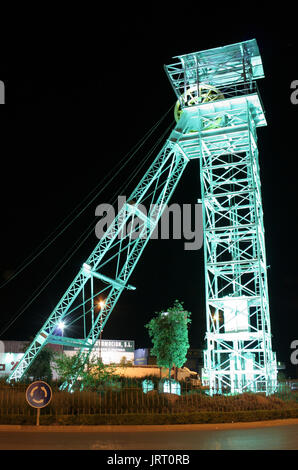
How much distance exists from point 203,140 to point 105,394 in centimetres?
1814

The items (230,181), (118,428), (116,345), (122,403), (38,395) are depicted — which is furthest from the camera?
(116,345)

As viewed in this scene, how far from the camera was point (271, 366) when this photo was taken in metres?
25.3

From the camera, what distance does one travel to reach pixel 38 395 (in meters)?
13.6

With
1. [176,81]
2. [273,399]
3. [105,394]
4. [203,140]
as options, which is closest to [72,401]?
[105,394]

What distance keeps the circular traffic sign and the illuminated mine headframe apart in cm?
1328

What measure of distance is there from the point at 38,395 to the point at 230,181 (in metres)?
18.3

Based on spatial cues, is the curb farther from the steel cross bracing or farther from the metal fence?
the steel cross bracing

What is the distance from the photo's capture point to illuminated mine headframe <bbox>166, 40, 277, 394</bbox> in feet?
84.6

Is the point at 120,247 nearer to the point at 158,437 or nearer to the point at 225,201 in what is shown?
the point at 225,201

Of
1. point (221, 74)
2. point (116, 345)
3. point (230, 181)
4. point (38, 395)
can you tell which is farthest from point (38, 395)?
point (116, 345)

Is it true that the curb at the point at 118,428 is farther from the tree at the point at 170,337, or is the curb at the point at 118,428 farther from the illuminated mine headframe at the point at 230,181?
the tree at the point at 170,337

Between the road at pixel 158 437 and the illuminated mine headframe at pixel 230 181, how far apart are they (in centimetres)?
991
